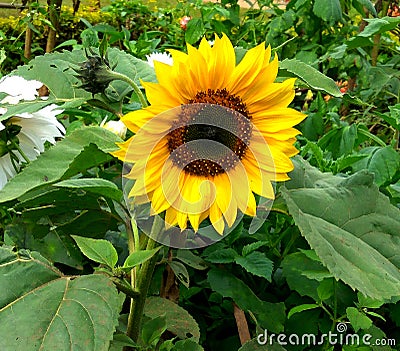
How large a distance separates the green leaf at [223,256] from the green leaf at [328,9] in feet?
2.77

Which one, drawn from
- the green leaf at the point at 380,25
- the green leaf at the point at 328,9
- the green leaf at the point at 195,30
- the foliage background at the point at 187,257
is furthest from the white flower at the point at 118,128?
the green leaf at the point at 195,30

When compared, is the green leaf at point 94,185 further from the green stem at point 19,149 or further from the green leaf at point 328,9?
the green leaf at point 328,9

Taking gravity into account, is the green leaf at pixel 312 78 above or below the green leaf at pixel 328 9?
above

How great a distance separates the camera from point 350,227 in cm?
52

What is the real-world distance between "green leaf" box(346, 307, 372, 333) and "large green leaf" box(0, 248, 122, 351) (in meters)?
0.22

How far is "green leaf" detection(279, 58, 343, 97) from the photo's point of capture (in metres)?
0.57

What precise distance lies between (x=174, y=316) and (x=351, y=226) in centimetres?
19

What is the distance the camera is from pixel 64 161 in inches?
21.1

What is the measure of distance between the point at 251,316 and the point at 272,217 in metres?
0.13

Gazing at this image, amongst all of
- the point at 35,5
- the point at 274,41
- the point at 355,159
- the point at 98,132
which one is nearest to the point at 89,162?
the point at 98,132

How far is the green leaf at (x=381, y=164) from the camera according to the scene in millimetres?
798

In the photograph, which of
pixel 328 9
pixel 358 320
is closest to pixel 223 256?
pixel 358 320

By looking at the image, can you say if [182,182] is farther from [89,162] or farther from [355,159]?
[355,159]

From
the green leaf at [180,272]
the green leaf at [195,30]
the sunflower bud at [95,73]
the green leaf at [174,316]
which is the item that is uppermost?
the sunflower bud at [95,73]
